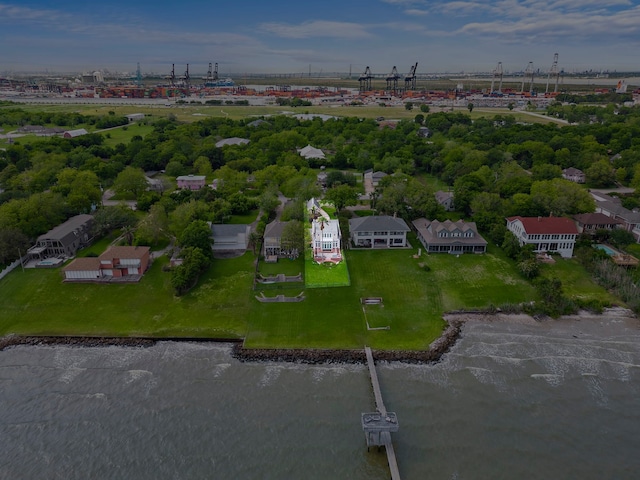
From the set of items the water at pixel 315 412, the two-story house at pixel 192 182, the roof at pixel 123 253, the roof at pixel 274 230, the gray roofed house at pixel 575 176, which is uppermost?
the gray roofed house at pixel 575 176

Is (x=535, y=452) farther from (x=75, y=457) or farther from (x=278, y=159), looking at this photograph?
(x=278, y=159)

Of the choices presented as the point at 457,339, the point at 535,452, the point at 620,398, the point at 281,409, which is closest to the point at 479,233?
the point at 457,339

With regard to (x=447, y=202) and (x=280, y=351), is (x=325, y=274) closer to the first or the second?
(x=280, y=351)

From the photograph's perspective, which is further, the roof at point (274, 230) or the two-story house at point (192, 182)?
the two-story house at point (192, 182)

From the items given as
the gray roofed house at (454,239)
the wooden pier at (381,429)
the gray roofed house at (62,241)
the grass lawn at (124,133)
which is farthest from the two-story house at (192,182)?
the wooden pier at (381,429)

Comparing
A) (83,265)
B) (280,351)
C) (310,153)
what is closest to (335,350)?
(280,351)

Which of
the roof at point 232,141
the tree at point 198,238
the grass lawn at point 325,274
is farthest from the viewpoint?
the roof at point 232,141

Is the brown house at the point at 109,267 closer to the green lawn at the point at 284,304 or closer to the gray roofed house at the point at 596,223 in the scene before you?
the green lawn at the point at 284,304
